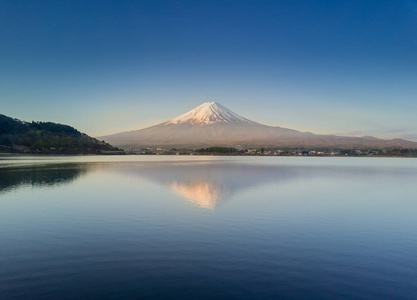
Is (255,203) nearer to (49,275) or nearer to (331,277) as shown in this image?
(331,277)

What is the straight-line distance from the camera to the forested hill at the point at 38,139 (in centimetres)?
11384

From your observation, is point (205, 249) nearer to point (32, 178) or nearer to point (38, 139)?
point (32, 178)

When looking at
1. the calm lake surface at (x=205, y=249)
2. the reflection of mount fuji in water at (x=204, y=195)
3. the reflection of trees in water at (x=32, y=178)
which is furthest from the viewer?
the reflection of trees in water at (x=32, y=178)

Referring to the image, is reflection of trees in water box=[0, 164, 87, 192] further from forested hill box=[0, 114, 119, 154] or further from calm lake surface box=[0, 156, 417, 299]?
forested hill box=[0, 114, 119, 154]

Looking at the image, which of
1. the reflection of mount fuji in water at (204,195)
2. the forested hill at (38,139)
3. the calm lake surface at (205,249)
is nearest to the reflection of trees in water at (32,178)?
the calm lake surface at (205,249)

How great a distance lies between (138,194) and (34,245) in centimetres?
1043

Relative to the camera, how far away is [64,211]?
13.7 meters

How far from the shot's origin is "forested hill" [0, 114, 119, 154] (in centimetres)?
11384

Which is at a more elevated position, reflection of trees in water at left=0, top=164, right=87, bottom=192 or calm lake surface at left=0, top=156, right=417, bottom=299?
reflection of trees in water at left=0, top=164, right=87, bottom=192

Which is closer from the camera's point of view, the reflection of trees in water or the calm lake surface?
the calm lake surface

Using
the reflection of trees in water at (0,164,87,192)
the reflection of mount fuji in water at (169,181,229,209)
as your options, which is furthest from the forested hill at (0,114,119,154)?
the reflection of mount fuji in water at (169,181,229,209)

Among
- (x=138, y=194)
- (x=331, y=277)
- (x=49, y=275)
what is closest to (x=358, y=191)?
(x=138, y=194)

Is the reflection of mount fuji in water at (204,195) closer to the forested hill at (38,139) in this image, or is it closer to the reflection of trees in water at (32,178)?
the reflection of trees in water at (32,178)

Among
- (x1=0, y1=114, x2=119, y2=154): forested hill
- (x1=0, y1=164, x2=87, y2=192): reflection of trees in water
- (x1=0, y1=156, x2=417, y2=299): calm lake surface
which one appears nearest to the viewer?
(x1=0, y1=156, x2=417, y2=299): calm lake surface
